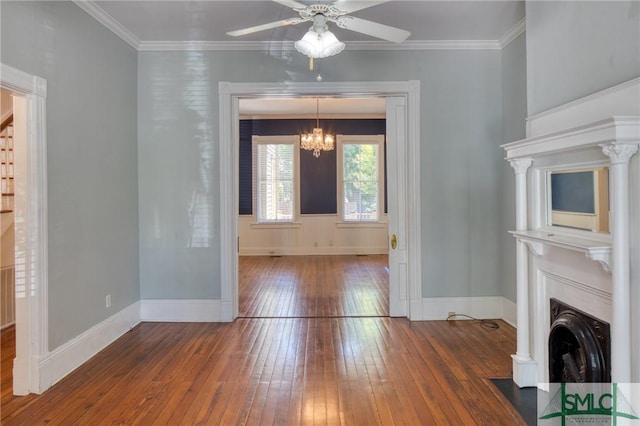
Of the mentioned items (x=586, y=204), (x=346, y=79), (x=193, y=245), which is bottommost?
(x=193, y=245)

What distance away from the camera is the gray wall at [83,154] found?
270 cm

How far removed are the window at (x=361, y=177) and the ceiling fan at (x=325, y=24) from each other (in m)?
6.15

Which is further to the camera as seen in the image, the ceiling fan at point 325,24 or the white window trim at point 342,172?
the white window trim at point 342,172

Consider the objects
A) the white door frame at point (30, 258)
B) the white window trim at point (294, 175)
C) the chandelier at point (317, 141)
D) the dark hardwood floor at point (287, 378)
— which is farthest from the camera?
the white window trim at point (294, 175)

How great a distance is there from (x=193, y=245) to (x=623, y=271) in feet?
12.2

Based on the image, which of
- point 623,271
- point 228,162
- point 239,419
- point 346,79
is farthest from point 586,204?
point 228,162

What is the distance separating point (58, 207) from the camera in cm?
282

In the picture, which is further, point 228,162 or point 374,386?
point 228,162

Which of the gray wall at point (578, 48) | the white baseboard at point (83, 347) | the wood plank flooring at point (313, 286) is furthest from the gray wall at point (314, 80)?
the gray wall at point (578, 48)

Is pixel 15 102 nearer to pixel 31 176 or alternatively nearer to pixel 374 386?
pixel 31 176

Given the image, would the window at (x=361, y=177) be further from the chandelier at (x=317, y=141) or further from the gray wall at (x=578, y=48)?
the gray wall at (x=578, y=48)

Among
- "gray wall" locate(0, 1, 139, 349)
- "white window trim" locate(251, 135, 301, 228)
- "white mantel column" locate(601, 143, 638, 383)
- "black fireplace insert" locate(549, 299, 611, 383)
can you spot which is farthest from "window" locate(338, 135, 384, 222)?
"white mantel column" locate(601, 143, 638, 383)

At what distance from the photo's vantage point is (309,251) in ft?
28.6

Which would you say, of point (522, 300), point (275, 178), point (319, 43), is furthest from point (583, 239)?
point (275, 178)
